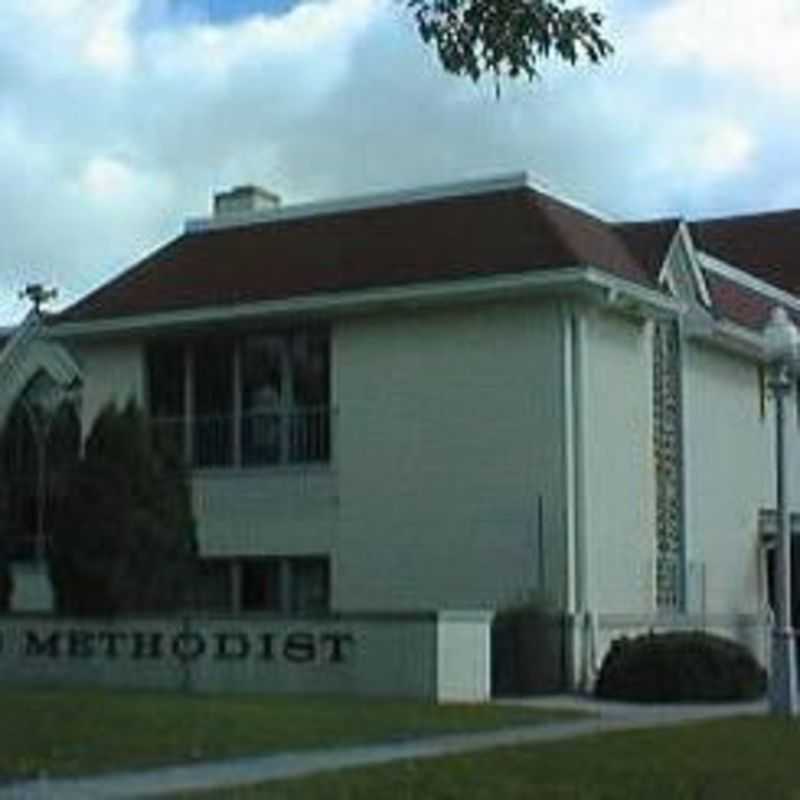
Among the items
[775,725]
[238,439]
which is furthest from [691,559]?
[775,725]

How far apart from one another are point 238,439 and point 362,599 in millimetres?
3623

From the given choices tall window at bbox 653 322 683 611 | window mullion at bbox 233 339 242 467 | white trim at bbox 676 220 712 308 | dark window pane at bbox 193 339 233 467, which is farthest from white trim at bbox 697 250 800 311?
dark window pane at bbox 193 339 233 467

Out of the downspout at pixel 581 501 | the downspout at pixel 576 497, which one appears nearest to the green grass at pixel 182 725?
the downspout at pixel 576 497

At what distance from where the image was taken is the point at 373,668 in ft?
96.0

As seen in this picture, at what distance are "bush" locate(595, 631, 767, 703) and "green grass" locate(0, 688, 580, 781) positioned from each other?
477 cm

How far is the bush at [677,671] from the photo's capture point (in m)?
31.3

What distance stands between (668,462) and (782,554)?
10733 mm

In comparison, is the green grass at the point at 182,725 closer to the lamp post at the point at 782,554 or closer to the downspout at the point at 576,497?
the lamp post at the point at 782,554

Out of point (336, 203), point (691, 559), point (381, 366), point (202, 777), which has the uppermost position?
point (336, 203)

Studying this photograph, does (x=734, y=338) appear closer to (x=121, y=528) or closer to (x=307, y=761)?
(x=121, y=528)

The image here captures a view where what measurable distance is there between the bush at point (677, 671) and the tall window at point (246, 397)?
682 cm

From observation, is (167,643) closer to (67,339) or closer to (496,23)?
(67,339)

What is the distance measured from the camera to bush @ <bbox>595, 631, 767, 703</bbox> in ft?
103

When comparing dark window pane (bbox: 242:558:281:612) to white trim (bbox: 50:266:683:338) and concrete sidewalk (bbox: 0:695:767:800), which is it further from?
concrete sidewalk (bbox: 0:695:767:800)
